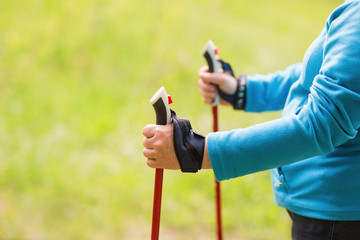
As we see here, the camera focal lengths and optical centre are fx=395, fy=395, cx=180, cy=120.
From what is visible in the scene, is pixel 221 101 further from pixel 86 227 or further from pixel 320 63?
pixel 86 227

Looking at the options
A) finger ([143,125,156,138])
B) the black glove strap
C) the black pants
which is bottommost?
the black pants

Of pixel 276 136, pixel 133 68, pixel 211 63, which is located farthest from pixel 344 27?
pixel 133 68

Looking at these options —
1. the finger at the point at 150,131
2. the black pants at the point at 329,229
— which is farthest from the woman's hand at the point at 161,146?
the black pants at the point at 329,229

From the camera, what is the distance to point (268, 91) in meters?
1.37

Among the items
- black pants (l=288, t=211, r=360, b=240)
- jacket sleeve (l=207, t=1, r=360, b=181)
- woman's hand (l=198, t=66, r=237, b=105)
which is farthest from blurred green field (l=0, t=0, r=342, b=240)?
jacket sleeve (l=207, t=1, r=360, b=181)

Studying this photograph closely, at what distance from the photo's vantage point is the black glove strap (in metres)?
0.90

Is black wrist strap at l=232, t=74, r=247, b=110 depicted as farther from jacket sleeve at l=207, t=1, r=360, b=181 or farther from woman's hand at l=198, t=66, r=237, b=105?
jacket sleeve at l=207, t=1, r=360, b=181

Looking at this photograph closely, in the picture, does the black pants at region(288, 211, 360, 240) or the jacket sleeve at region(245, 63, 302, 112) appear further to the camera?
the jacket sleeve at region(245, 63, 302, 112)

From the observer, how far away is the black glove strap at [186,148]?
0.90m

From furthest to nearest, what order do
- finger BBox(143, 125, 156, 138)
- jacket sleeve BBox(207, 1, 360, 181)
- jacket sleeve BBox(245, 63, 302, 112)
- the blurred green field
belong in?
the blurred green field → jacket sleeve BBox(245, 63, 302, 112) → finger BBox(143, 125, 156, 138) → jacket sleeve BBox(207, 1, 360, 181)

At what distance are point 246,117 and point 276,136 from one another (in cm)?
282

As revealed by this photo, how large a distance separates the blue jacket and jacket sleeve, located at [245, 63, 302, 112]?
0.88 ft

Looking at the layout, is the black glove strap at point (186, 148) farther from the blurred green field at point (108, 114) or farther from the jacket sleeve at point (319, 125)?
the blurred green field at point (108, 114)

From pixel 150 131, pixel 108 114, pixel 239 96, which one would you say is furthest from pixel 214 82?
pixel 108 114
